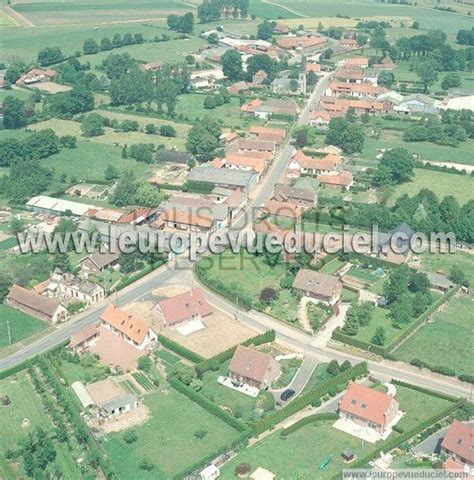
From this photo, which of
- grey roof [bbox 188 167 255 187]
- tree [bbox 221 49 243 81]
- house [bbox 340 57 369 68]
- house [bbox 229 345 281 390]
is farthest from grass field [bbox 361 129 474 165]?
house [bbox 229 345 281 390]

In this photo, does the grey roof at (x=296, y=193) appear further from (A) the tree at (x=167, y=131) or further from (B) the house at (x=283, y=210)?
(A) the tree at (x=167, y=131)

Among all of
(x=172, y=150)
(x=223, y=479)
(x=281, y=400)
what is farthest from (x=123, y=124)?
(x=223, y=479)

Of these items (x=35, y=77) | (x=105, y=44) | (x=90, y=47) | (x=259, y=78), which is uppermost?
(x=105, y=44)

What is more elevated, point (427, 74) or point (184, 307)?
point (427, 74)

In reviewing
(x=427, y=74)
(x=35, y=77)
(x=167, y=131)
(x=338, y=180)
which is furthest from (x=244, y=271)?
(x=35, y=77)

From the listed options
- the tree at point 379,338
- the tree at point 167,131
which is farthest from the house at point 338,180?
the tree at point 379,338

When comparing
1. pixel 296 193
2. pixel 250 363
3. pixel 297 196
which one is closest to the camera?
pixel 250 363

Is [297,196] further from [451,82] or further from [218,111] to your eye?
[451,82]
